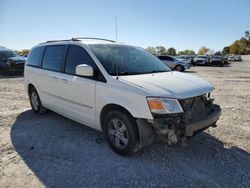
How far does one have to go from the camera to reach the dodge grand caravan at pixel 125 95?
3.17 m

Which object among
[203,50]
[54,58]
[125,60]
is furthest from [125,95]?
[203,50]

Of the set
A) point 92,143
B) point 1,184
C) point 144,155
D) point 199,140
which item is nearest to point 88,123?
point 92,143

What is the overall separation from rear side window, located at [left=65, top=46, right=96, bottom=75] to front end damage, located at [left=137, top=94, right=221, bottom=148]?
4.78 ft

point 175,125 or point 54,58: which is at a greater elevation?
point 54,58

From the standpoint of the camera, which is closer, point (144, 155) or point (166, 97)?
point (166, 97)

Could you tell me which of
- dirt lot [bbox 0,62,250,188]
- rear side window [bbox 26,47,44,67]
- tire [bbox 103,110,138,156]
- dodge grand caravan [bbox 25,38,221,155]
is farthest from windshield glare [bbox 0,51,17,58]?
tire [bbox 103,110,138,156]

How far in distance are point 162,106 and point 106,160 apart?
126cm

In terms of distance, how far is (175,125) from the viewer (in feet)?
10.5

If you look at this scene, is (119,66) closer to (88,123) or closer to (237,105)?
(88,123)

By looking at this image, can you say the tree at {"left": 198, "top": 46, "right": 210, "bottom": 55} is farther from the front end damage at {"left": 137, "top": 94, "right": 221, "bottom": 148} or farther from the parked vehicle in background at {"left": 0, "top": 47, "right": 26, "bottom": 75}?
the front end damage at {"left": 137, "top": 94, "right": 221, "bottom": 148}

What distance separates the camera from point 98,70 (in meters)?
3.74

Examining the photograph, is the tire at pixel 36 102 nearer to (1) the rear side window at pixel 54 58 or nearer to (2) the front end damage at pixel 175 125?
(1) the rear side window at pixel 54 58

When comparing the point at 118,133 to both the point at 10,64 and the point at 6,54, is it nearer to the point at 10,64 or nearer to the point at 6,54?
the point at 10,64

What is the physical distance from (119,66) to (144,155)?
1.54m
